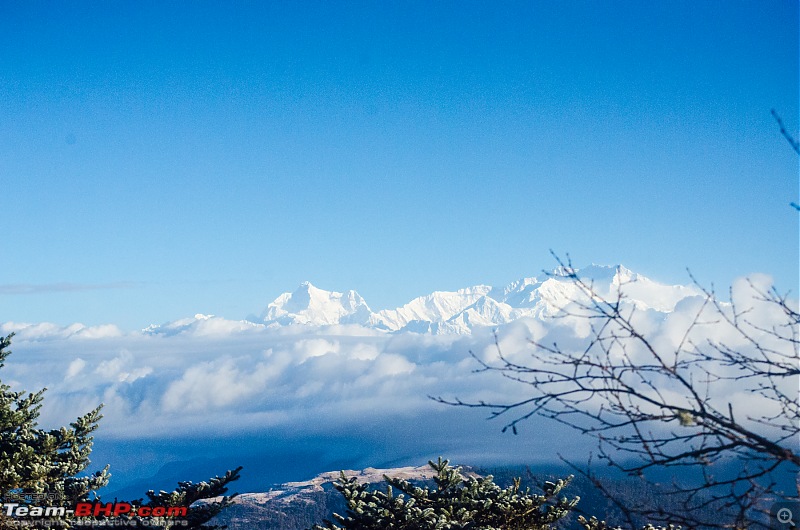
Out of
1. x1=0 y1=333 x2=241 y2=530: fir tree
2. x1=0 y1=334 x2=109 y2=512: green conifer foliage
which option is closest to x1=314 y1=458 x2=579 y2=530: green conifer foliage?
x1=0 y1=333 x2=241 y2=530: fir tree

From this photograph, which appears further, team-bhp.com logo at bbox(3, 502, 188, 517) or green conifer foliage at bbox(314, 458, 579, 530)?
team-bhp.com logo at bbox(3, 502, 188, 517)

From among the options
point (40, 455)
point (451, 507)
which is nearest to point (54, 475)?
point (40, 455)

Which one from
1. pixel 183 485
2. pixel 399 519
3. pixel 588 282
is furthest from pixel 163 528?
pixel 588 282

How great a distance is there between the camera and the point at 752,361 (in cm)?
774

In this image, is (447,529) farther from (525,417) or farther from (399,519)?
(525,417)

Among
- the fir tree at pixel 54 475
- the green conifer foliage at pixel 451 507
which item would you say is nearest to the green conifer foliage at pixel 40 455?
the fir tree at pixel 54 475

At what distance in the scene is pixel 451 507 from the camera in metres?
20.6

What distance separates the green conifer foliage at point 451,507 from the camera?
64.5 feet

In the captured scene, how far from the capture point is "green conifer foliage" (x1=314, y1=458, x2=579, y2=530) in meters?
19.7

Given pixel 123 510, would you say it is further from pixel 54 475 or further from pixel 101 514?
pixel 54 475

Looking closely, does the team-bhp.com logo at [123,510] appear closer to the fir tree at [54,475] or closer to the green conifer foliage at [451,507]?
the fir tree at [54,475]

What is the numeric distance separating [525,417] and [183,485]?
63.4ft

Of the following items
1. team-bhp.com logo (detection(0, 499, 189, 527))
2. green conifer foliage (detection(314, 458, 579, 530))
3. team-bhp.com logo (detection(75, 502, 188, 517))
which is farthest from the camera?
team-bhp.com logo (detection(75, 502, 188, 517))

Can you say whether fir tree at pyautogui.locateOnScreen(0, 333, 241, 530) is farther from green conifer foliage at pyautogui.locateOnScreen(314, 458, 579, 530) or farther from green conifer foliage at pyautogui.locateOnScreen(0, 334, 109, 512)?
green conifer foliage at pyautogui.locateOnScreen(314, 458, 579, 530)
